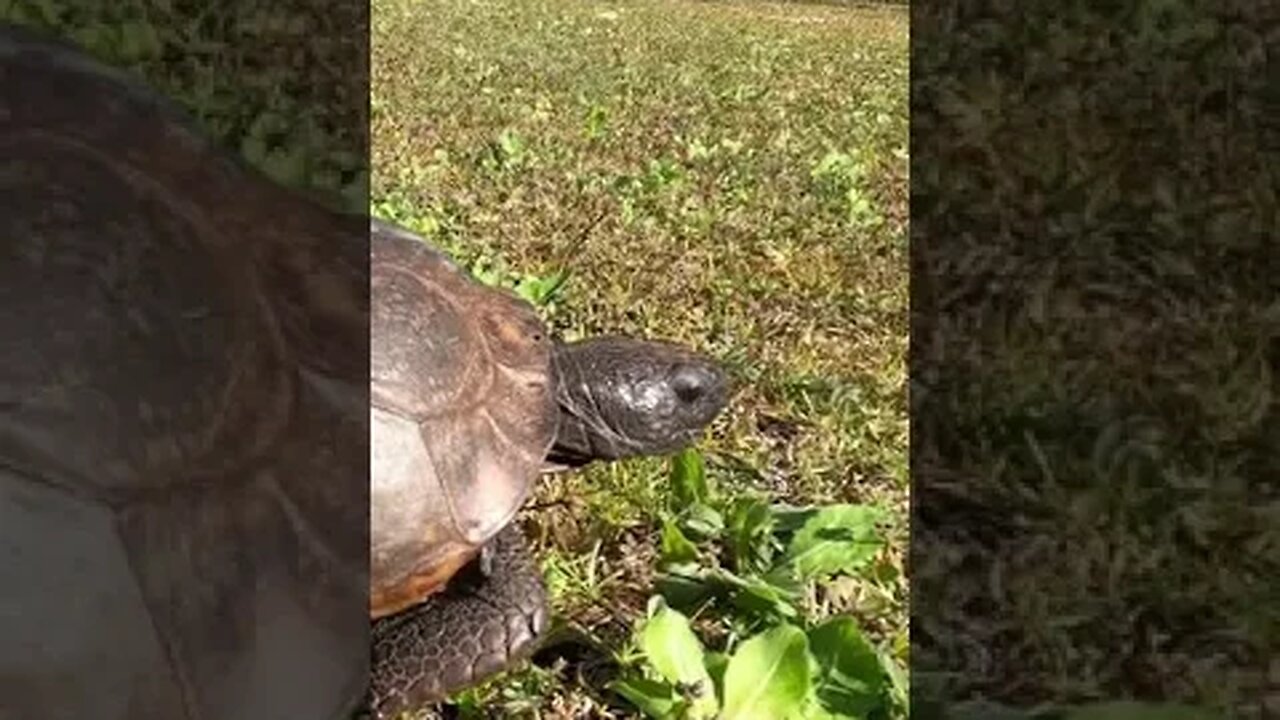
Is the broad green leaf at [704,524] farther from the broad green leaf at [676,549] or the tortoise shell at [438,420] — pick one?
the tortoise shell at [438,420]

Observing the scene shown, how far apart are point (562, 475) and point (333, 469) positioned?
2.64 ft

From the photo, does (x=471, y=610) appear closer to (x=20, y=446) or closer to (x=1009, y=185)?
(x=20, y=446)

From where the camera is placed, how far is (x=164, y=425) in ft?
4.91

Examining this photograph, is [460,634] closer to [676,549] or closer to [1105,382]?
[676,549]

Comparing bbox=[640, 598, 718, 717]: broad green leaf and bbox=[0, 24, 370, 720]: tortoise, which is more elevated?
bbox=[0, 24, 370, 720]: tortoise

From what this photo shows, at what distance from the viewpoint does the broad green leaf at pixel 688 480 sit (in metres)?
2.39

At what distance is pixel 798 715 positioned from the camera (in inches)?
70.0

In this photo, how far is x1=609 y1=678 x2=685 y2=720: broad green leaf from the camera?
1819mm

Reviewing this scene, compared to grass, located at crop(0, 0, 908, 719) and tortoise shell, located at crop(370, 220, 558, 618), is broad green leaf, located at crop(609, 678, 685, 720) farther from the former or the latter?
tortoise shell, located at crop(370, 220, 558, 618)

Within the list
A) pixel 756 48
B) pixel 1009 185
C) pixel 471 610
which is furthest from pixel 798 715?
pixel 756 48

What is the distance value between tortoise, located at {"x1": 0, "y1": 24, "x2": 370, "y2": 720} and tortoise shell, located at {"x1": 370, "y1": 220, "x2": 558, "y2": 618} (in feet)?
0.22

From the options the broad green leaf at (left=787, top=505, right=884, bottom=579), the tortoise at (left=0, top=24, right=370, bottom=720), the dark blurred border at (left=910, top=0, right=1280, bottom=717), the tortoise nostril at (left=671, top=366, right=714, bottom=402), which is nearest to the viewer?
the tortoise at (left=0, top=24, right=370, bottom=720)

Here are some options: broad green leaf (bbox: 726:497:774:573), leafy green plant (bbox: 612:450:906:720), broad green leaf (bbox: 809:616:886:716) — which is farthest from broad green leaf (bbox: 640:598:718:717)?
broad green leaf (bbox: 726:497:774:573)

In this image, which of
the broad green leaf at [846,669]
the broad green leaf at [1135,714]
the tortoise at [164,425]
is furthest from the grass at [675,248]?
the broad green leaf at [1135,714]
